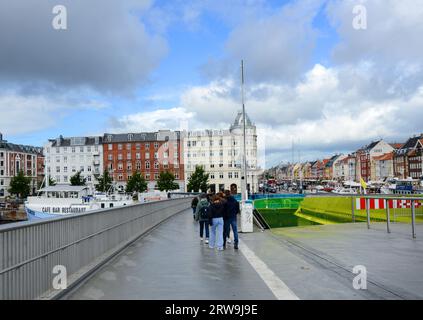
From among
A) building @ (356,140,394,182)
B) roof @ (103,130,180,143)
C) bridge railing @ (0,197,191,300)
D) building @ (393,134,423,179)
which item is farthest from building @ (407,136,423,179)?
bridge railing @ (0,197,191,300)

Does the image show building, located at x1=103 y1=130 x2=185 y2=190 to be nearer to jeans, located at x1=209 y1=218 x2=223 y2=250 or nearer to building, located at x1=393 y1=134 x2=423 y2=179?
building, located at x1=393 y1=134 x2=423 y2=179

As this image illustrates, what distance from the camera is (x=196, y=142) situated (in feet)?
404

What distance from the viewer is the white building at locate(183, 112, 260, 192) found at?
4727 inches

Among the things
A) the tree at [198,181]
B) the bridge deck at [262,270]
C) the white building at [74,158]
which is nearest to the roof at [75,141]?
the white building at [74,158]

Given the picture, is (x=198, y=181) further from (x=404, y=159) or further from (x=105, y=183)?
(x=404, y=159)

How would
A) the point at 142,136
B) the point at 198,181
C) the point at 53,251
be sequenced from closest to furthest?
the point at 53,251 < the point at 198,181 < the point at 142,136

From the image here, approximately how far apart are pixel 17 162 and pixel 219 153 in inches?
2160

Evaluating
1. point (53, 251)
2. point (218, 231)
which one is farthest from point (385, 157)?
point (53, 251)

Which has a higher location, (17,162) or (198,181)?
(17,162)

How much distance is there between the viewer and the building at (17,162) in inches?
5182

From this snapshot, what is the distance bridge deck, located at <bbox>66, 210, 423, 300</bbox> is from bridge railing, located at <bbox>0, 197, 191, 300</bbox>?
1.27 feet

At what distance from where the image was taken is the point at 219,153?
122 m

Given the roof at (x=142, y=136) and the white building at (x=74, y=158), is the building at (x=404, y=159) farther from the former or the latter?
the white building at (x=74, y=158)

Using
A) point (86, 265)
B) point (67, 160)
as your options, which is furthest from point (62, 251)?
point (67, 160)
